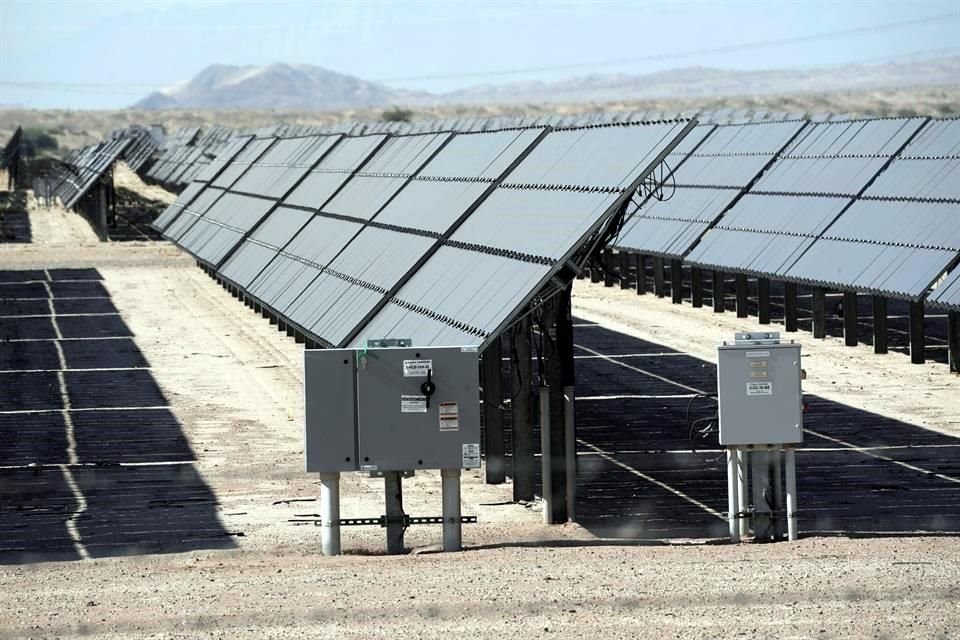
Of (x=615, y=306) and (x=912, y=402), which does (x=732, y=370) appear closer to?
(x=912, y=402)

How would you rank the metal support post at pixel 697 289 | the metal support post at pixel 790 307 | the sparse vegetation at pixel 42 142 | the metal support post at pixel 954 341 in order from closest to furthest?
1. the metal support post at pixel 954 341
2. the metal support post at pixel 790 307
3. the metal support post at pixel 697 289
4. the sparse vegetation at pixel 42 142

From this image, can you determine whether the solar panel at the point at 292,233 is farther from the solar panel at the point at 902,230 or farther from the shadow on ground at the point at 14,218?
the shadow on ground at the point at 14,218

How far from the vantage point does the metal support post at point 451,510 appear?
1368cm

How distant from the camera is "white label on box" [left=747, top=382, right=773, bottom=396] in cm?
1412

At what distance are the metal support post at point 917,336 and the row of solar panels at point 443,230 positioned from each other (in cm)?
729

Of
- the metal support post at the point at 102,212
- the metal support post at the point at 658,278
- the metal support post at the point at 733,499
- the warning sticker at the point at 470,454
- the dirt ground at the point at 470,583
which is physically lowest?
the dirt ground at the point at 470,583

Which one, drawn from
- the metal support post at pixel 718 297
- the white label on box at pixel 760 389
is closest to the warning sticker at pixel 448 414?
the white label on box at pixel 760 389

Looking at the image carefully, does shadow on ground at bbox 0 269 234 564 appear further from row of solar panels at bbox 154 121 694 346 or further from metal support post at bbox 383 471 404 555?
row of solar panels at bbox 154 121 694 346

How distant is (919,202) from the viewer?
1092 inches

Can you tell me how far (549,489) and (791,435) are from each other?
2.29 metres

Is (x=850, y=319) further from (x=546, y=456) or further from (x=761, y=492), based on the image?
(x=761, y=492)

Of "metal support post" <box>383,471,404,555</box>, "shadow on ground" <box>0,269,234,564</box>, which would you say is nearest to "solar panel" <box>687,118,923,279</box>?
"shadow on ground" <box>0,269,234,564</box>

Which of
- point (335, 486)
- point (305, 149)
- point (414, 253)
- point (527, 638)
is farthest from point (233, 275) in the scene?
point (527, 638)

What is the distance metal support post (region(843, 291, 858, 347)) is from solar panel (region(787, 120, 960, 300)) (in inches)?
23.2
